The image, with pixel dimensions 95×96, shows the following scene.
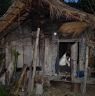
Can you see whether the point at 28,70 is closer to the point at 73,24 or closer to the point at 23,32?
the point at 23,32

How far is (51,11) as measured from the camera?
11766 mm

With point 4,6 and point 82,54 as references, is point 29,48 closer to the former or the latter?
point 82,54

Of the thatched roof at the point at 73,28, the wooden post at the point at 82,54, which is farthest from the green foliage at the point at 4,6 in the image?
the wooden post at the point at 82,54

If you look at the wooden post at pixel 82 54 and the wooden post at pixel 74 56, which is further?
the wooden post at pixel 74 56

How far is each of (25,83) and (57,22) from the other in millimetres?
2588

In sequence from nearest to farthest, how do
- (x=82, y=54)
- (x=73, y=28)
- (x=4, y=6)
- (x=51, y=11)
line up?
(x=51, y=11) → (x=73, y=28) → (x=82, y=54) → (x=4, y=6)

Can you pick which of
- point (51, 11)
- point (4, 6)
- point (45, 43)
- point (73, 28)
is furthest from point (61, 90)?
point (4, 6)

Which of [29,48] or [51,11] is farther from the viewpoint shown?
[29,48]

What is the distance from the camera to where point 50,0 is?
38.1 ft

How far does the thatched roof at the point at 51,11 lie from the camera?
11.5m

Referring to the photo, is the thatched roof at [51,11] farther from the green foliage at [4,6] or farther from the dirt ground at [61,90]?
the green foliage at [4,6]

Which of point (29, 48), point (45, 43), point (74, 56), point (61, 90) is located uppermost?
point (45, 43)

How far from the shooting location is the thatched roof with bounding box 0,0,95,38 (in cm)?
1149

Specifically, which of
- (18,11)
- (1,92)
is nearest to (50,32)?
(18,11)
